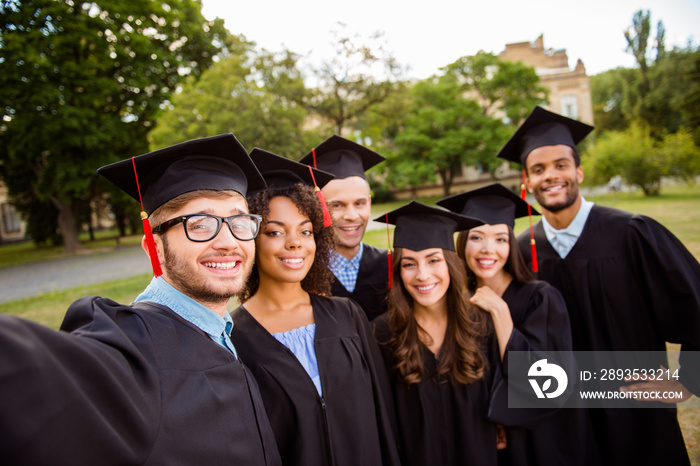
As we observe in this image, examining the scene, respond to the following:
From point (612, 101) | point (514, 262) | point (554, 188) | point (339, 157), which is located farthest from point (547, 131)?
point (612, 101)

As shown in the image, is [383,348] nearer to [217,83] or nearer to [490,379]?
[490,379]

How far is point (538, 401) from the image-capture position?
7.53 ft

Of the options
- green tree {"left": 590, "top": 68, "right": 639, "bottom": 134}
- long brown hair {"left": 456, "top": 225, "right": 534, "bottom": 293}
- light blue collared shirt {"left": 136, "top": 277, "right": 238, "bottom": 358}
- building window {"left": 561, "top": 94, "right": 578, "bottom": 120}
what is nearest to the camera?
light blue collared shirt {"left": 136, "top": 277, "right": 238, "bottom": 358}

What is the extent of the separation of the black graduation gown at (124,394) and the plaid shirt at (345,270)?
1.54m

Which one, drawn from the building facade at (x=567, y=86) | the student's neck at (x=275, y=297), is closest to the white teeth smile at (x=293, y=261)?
the student's neck at (x=275, y=297)

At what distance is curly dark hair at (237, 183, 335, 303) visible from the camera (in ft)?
6.96

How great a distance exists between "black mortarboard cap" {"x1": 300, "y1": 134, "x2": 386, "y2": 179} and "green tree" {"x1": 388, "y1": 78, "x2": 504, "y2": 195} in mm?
21295

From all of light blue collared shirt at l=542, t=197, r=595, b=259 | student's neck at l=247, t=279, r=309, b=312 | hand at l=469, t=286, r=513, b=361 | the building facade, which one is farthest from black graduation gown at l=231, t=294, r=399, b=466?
the building facade

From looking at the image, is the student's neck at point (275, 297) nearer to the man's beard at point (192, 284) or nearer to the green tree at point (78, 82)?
the man's beard at point (192, 284)

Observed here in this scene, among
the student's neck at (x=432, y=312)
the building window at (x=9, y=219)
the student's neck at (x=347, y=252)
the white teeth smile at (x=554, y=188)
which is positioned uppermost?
the building window at (x=9, y=219)

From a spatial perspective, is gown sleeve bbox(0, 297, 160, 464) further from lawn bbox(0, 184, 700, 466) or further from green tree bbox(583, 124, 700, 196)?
green tree bbox(583, 124, 700, 196)

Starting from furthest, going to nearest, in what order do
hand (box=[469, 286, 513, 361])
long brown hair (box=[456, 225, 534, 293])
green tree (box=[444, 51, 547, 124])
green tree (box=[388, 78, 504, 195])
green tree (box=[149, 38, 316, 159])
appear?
1. green tree (box=[444, 51, 547, 124])
2. green tree (box=[388, 78, 504, 195])
3. green tree (box=[149, 38, 316, 159])
4. long brown hair (box=[456, 225, 534, 293])
5. hand (box=[469, 286, 513, 361])

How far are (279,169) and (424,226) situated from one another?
0.96 m

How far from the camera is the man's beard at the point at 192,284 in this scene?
1488mm
